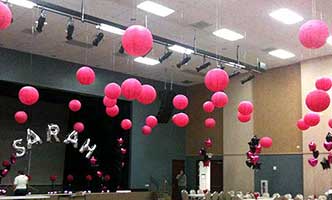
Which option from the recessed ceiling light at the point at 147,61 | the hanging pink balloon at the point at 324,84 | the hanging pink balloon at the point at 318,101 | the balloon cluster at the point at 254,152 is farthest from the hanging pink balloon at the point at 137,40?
the balloon cluster at the point at 254,152

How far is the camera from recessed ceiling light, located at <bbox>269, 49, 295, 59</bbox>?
12472mm

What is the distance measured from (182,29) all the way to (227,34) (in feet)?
4.12

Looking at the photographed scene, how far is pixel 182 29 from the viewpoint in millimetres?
10703

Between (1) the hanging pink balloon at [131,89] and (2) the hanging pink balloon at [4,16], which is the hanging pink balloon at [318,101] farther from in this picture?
(2) the hanging pink balloon at [4,16]

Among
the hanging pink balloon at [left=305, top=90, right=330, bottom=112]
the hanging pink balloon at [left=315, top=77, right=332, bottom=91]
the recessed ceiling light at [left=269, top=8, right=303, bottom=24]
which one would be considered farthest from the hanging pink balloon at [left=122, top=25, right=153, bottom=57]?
the recessed ceiling light at [left=269, top=8, right=303, bottom=24]

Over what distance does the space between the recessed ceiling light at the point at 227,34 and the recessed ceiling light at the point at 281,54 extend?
1843mm

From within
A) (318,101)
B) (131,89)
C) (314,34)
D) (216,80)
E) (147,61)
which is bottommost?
(318,101)

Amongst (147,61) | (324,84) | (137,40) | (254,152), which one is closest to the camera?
(137,40)

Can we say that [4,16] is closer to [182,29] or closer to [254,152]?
[182,29]

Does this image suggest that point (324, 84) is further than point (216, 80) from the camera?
Yes

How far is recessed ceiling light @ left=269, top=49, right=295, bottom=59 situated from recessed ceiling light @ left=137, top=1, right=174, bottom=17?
438cm

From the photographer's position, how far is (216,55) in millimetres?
12172

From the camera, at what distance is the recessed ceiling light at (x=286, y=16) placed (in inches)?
366

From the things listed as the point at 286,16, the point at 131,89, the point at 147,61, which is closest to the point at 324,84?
the point at 286,16
